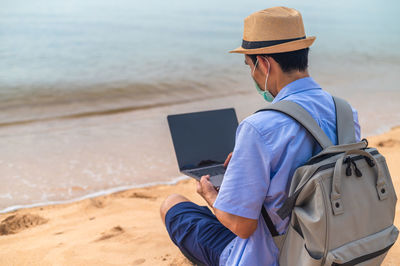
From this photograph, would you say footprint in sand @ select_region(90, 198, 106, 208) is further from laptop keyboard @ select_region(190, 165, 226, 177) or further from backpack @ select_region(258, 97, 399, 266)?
backpack @ select_region(258, 97, 399, 266)

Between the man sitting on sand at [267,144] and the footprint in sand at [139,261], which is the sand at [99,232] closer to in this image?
the footprint in sand at [139,261]

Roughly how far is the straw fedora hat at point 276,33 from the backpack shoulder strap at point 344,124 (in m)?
0.29

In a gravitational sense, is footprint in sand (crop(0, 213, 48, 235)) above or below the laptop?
below

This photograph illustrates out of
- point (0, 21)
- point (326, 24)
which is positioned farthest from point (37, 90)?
point (326, 24)

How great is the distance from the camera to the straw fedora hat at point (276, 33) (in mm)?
1645

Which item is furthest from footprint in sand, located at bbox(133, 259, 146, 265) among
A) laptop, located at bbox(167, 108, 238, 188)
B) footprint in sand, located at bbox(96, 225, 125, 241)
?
laptop, located at bbox(167, 108, 238, 188)

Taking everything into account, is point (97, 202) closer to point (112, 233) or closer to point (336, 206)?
point (112, 233)

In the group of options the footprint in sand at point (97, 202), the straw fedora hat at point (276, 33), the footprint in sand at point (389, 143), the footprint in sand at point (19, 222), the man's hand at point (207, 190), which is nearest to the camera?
the straw fedora hat at point (276, 33)

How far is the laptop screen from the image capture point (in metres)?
2.33

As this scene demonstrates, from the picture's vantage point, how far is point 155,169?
15.2ft

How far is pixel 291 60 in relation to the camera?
5.54 feet

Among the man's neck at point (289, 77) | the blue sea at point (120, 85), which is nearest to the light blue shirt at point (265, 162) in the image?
the man's neck at point (289, 77)

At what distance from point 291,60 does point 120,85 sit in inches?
290

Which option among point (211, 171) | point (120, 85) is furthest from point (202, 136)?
point (120, 85)
